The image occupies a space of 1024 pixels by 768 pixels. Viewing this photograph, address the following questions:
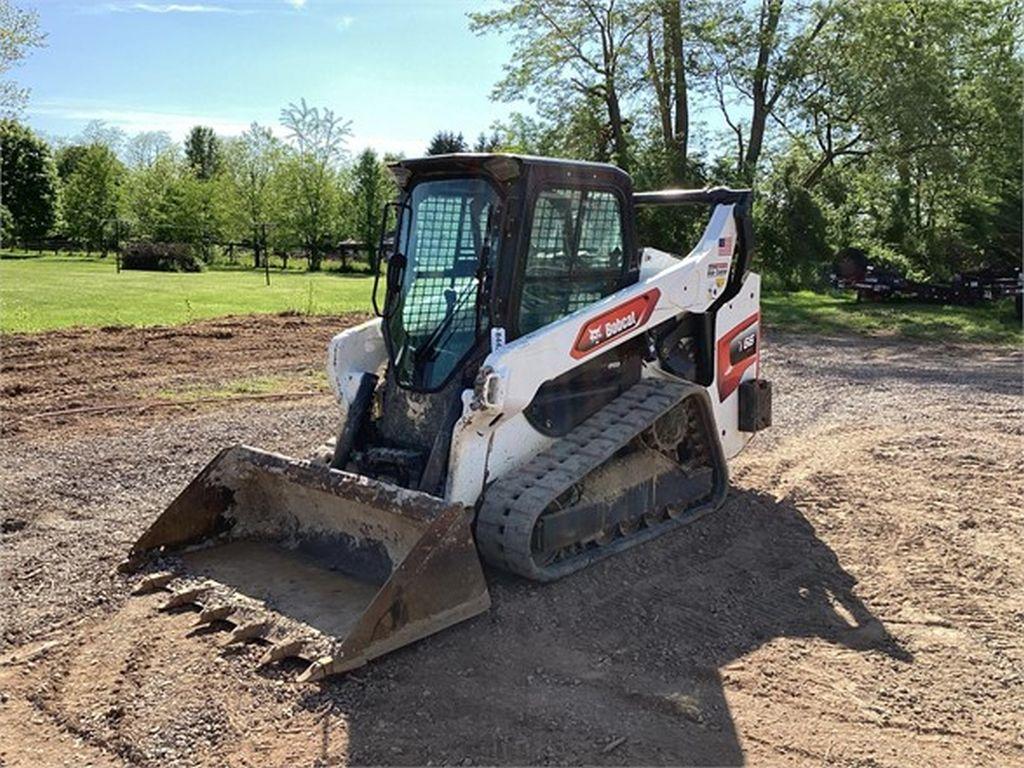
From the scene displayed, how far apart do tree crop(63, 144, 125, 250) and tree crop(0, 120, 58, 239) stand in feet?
14.1

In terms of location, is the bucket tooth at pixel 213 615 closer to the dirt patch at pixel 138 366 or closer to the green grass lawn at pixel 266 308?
the dirt patch at pixel 138 366

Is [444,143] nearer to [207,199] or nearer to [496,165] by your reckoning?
[207,199]

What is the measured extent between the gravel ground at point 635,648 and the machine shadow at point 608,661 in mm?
12

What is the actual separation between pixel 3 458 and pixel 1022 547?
7444mm

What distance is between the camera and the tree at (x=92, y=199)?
51750mm

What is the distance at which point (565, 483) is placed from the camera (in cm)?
491

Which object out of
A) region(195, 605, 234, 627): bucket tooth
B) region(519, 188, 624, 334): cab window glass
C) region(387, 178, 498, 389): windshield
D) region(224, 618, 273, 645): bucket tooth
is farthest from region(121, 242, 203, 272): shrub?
region(224, 618, 273, 645): bucket tooth

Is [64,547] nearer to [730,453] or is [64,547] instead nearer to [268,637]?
[268,637]

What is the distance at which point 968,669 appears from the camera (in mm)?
4328

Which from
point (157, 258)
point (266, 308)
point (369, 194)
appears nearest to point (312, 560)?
point (266, 308)

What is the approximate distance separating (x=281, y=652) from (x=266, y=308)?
17.3m

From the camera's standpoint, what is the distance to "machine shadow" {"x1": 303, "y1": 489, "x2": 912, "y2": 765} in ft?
11.9

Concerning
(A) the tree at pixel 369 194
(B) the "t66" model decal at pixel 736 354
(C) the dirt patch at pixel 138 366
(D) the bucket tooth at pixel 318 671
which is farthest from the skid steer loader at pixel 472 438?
(A) the tree at pixel 369 194

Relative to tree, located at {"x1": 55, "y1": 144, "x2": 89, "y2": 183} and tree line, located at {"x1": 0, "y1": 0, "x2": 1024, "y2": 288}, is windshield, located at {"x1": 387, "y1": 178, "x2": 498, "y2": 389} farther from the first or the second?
tree, located at {"x1": 55, "y1": 144, "x2": 89, "y2": 183}
